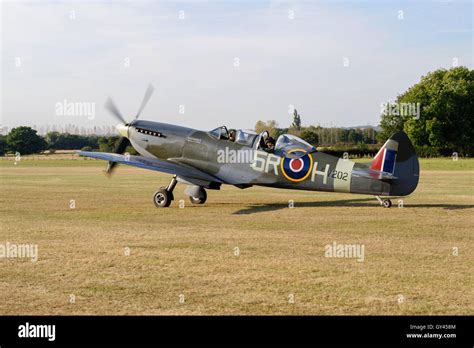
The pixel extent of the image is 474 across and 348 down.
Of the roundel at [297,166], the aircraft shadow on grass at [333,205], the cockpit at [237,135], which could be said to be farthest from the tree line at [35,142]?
the roundel at [297,166]

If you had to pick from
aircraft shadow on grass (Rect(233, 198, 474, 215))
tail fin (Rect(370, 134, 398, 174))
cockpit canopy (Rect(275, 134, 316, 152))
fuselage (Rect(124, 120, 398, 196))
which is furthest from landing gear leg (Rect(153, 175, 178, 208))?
tail fin (Rect(370, 134, 398, 174))

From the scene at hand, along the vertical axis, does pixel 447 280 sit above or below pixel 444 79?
below

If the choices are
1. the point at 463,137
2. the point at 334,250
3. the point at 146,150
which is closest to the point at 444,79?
the point at 463,137

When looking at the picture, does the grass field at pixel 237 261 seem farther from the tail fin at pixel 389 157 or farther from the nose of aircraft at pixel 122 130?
the nose of aircraft at pixel 122 130

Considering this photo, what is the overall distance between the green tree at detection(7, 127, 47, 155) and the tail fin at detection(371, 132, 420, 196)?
104972 mm

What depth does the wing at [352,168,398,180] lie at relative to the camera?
15.1 meters

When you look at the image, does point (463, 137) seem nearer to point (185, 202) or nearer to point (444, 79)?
point (444, 79)

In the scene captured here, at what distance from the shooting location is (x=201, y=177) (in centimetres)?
1705

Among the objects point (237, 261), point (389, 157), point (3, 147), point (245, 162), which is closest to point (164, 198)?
point (245, 162)

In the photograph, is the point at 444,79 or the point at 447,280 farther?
the point at 444,79

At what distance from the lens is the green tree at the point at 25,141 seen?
109 m

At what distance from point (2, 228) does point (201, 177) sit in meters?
6.25

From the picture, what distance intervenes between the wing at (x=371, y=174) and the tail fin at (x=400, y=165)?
0.37 feet
